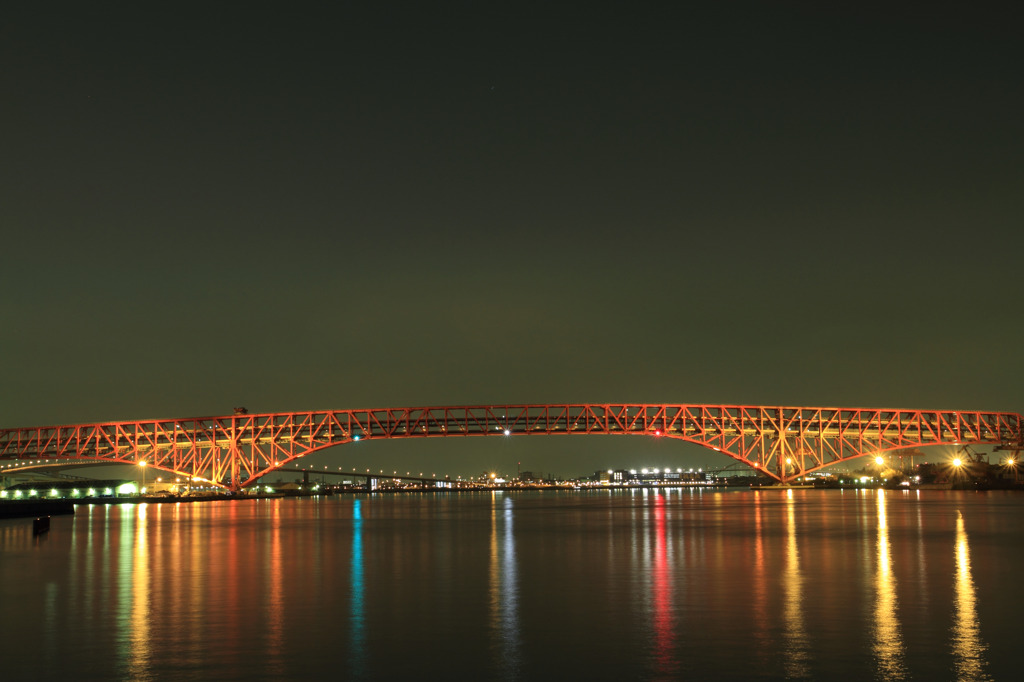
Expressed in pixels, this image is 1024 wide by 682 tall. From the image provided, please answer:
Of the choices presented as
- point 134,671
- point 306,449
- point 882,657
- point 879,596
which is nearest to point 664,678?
point 882,657

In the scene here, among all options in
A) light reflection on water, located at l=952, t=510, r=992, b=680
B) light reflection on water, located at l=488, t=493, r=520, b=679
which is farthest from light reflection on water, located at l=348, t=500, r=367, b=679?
light reflection on water, located at l=952, t=510, r=992, b=680

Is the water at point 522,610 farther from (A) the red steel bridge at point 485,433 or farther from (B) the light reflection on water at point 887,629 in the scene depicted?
(A) the red steel bridge at point 485,433

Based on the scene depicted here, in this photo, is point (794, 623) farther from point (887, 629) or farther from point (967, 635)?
point (967, 635)

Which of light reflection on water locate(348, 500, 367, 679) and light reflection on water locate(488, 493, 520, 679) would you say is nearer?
light reflection on water locate(348, 500, 367, 679)

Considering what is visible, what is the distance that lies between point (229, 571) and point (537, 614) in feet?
36.3

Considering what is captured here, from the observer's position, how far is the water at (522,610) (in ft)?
42.4

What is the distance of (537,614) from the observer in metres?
17.0

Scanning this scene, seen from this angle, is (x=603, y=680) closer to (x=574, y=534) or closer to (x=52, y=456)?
(x=574, y=534)

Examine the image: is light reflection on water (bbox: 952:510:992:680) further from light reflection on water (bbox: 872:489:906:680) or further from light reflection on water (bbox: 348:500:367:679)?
light reflection on water (bbox: 348:500:367:679)

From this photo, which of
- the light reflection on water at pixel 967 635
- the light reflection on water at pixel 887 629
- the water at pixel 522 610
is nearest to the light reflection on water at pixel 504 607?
the water at pixel 522 610

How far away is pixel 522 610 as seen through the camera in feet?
57.6

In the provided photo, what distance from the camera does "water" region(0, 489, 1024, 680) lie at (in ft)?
42.4

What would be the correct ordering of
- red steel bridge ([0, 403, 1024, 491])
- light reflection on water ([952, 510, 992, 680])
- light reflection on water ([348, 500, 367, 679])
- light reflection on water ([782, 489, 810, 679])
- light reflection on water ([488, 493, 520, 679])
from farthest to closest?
red steel bridge ([0, 403, 1024, 491]), light reflection on water ([488, 493, 520, 679]), light reflection on water ([348, 500, 367, 679]), light reflection on water ([782, 489, 810, 679]), light reflection on water ([952, 510, 992, 680])

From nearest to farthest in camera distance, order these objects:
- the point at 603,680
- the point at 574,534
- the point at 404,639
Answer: the point at 603,680 → the point at 404,639 → the point at 574,534
